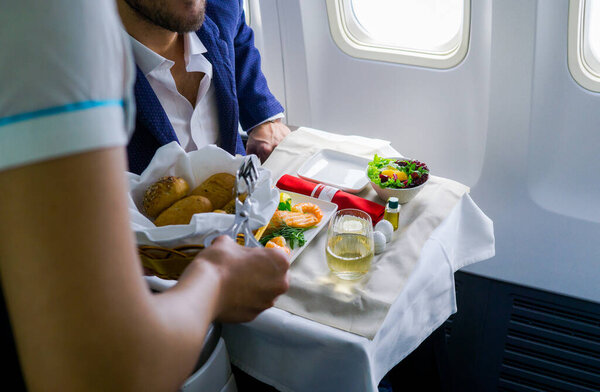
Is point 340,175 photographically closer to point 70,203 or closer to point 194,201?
point 194,201

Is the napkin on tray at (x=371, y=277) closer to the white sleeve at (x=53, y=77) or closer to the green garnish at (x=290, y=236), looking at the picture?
the green garnish at (x=290, y=236)

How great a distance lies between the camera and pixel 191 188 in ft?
3.91

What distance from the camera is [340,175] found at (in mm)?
1412

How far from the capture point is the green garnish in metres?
1.12

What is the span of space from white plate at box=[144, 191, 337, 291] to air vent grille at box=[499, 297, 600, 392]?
1.15m

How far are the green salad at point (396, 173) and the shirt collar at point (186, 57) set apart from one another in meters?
0.61

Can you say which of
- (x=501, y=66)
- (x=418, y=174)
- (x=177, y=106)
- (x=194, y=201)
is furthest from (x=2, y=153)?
(x=501, y=66)

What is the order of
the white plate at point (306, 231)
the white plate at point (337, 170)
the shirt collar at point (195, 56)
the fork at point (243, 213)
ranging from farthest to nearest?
the shirt collar at point (195, 56)
the white plate at point (337, 170)
the white plate at point (306, 231)
the fork at point (243, 213)

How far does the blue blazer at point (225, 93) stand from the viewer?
1.38 meters

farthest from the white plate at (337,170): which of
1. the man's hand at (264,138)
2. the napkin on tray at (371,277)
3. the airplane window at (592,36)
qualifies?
the airplane window at (592,36)

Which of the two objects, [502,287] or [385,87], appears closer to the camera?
[502,287]

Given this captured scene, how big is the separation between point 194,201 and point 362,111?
57.3 inches

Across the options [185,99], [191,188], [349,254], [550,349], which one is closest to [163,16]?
[185,99]

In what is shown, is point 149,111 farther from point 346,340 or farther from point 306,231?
point 346,340
